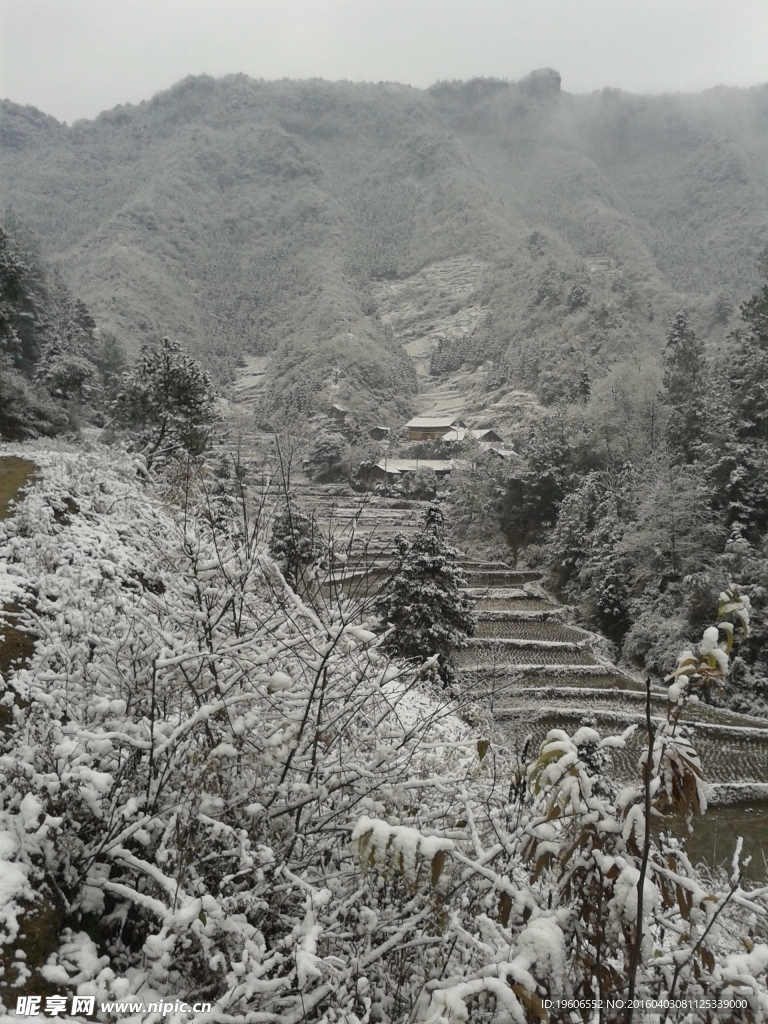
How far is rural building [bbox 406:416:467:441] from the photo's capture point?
70.5 metres

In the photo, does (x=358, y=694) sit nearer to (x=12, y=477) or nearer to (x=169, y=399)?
(x=12, y=477)

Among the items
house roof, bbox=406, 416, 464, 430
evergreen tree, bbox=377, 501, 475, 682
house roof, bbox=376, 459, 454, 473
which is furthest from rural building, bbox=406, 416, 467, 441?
evergreen tree, bbox=377, 501, 475, 682

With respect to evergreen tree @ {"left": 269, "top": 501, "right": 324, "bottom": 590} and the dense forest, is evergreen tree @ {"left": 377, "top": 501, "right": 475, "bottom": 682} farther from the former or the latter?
evergreen tree @ {"left": 269, "top": 501, "right": 324, "bottom": 590}

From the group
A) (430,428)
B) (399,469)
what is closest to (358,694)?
(399,469)

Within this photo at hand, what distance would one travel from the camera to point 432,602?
608 inches

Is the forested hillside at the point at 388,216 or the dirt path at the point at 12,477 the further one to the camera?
the forested hillside at the point at 388,216

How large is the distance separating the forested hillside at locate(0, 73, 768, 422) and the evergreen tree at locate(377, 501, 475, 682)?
170 feet

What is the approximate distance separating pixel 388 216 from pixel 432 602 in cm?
16043

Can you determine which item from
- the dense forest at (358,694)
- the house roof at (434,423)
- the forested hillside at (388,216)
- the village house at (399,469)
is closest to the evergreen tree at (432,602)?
the dense forest at (358,694)

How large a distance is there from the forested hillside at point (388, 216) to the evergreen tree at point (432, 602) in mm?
51774

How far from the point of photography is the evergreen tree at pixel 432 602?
15.0m

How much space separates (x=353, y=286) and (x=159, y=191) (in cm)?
6120

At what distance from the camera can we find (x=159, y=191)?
143 meters

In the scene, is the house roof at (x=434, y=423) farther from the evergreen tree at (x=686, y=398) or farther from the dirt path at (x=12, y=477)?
the dirt path at (x=12, y=477)
